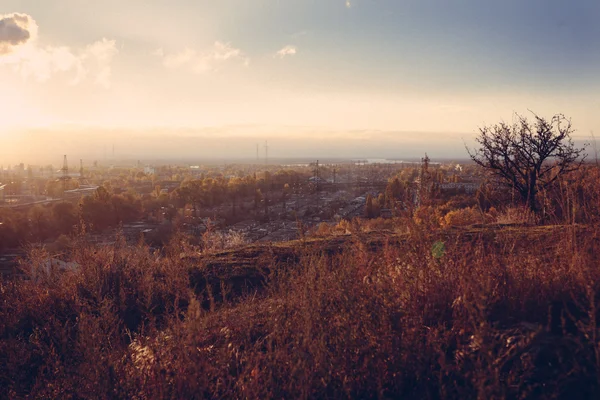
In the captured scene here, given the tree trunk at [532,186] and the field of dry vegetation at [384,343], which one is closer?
the field of dry vegetation at [384,343]

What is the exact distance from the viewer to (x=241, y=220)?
26.5 meters

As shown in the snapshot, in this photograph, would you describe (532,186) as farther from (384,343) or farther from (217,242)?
(384,343)

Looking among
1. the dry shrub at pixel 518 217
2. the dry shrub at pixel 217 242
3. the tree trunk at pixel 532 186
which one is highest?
the tree trunk at pixel 532 186

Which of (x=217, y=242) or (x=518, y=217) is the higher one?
(x=518, y=217)

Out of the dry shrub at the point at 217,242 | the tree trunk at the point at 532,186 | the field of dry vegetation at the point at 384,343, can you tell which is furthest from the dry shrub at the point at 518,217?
the dry shrub at the point at 217,242

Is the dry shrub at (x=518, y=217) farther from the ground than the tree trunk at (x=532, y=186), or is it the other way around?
the tree trunk at (x=532, y=186)

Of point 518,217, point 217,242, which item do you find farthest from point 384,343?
point 217,242

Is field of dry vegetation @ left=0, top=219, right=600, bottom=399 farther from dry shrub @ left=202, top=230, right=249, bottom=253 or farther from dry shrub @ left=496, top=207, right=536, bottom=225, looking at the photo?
dry shrub @ left=202, top=230, right=249, bottom=253

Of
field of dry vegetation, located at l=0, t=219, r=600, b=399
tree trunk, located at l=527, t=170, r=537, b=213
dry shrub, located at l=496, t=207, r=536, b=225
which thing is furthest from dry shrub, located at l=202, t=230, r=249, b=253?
tree trunk, located at l=527, t=170, r=537, b=213

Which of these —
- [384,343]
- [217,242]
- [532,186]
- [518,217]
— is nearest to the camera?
[384,343]

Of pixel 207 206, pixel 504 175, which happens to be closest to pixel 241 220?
pixel 207 206

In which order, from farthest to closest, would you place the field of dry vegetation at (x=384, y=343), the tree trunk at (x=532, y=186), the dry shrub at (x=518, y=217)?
1. the tree trunk at (x=532, y=186)
2. the dry shrub at (x=518, y=217)
3. the field of dry vegetation at (x=384, y=343)

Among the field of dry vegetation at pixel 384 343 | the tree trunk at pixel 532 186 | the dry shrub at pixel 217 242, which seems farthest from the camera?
the tree trunk at pixel 532 186

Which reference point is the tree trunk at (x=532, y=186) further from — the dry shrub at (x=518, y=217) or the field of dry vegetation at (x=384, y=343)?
the field of dry vegetation at (x=384, y=343)
